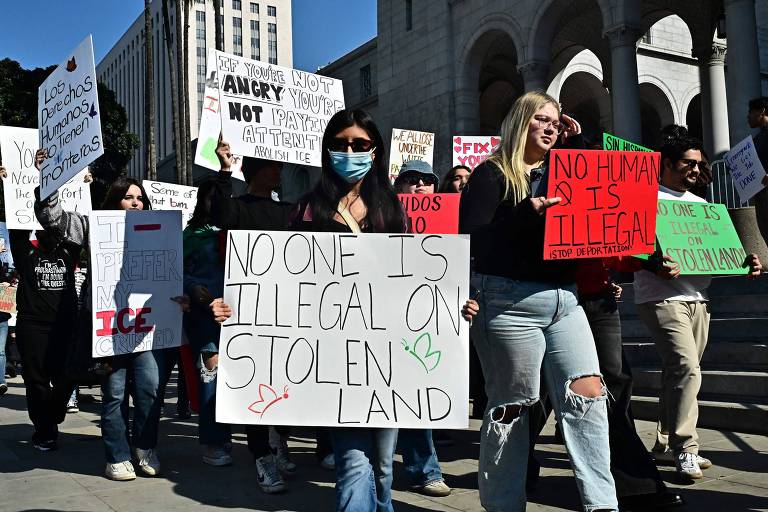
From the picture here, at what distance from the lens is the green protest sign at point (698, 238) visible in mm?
4828

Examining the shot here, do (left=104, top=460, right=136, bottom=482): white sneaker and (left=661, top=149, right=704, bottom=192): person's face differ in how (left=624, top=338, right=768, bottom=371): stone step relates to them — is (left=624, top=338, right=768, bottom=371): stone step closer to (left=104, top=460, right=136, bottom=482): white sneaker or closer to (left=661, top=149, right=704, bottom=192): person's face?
(left=661, top=149, right=704, bottom=192): person's face

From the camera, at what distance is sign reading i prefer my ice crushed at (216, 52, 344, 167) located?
6.48 m

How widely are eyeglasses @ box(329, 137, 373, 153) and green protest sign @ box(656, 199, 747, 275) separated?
87.0 inches

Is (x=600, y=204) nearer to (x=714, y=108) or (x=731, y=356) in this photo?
(x=731, y=356)

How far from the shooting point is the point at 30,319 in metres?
6.45

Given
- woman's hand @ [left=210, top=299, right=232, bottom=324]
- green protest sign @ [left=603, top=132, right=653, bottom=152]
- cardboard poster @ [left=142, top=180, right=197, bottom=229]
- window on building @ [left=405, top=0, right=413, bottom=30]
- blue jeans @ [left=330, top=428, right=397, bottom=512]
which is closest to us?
blue jeans @ [left=330, top=428, right=397, bottom=512]

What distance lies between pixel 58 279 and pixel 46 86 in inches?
61.2

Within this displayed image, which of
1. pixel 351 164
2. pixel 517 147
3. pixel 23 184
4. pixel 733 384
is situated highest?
pixel 23 184

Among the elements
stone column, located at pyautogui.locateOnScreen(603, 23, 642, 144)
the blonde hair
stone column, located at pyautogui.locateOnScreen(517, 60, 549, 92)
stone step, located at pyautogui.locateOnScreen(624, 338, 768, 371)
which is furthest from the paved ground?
stone column, located at pyautogui.locateOnScreen(517, 60, 549, 92)

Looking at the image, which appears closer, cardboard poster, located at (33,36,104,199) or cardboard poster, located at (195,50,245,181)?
cardboard poster, located at (33,36,104,199)

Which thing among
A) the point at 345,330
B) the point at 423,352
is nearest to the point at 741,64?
the point at 423,352

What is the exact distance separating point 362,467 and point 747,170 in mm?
5024

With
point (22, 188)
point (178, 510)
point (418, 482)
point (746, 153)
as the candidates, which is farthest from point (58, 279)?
point (746, 153)

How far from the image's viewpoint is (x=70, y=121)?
242 inches
